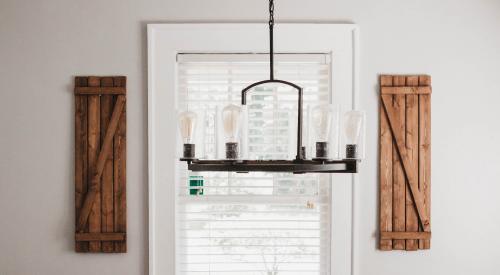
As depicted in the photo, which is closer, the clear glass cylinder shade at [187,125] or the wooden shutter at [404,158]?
the clear glass cylinder shade at [187,125]

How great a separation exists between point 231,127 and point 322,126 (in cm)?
29

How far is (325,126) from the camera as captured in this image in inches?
57.6

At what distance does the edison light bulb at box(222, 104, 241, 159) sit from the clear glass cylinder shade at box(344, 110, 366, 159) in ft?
1.16

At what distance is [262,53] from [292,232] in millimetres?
1095

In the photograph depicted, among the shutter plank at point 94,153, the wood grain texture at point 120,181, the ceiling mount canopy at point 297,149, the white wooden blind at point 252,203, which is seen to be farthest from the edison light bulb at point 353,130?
the shutter plank at point 94,153

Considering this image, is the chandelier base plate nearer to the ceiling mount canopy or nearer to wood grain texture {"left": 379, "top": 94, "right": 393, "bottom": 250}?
the ceiling mount canopy

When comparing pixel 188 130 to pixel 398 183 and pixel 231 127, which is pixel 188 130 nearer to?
pixel 231 127

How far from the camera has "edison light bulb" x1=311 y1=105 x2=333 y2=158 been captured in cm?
145

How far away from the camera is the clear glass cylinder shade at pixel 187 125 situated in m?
1.49

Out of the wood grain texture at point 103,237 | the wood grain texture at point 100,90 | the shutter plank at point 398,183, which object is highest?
the wood grain texture at point 100,90

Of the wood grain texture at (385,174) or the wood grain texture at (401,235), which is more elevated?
the wood grain texture at (385,174)

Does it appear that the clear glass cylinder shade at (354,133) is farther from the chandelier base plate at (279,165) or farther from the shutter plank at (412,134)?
the shutter plank at (412,134)

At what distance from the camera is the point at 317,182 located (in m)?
2.81
